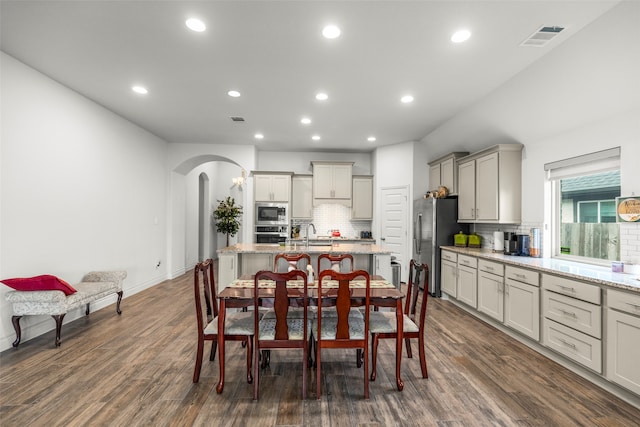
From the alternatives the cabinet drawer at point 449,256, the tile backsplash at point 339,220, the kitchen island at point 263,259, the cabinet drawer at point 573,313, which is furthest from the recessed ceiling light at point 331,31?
the tile backsplash at point 339,220

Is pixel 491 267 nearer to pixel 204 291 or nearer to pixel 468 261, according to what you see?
pixel 468 261

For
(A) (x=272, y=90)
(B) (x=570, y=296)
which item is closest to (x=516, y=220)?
(B) (x=570, y=296)

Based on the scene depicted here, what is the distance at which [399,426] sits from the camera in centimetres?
205

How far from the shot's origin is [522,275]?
3.44 metres

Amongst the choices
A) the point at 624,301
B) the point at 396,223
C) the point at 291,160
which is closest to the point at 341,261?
the point at 624,301

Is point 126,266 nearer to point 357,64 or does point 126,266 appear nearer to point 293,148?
point 293,148

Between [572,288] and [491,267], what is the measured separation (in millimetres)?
1205

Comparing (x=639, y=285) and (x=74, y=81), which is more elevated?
(x=74, y=81)

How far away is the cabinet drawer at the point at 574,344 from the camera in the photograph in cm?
257

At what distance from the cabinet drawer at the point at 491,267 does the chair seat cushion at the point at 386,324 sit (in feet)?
5.72

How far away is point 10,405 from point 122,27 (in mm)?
3033

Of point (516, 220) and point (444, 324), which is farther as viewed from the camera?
point (516, 220)

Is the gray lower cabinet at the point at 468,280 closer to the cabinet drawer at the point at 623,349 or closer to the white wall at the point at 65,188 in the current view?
the cabinet drawer at the point at 623,349

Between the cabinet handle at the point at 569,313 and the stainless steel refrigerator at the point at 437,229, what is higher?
the stainless steel refrigerator at the point at 437,229
